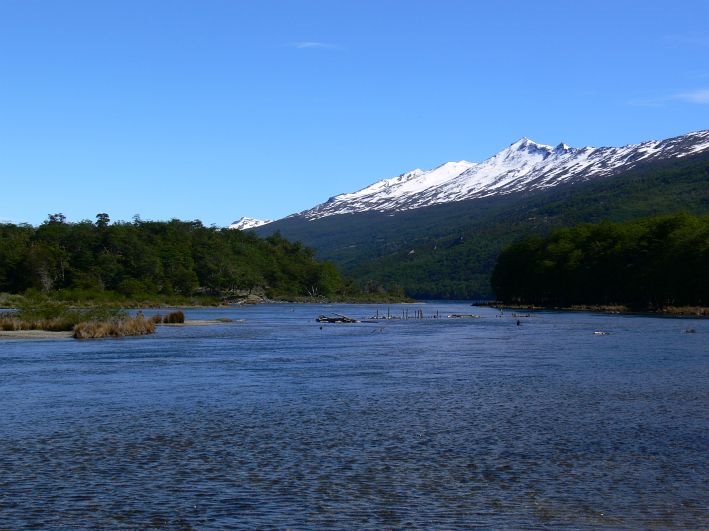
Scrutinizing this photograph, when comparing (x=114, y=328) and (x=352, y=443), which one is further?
(x=114, y=328)

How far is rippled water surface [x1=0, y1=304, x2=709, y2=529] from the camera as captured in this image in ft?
66.3

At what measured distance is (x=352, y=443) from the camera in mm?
28219

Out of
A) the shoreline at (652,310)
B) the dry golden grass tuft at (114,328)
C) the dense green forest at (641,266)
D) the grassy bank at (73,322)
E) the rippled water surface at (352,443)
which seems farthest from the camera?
the dense green forest at (641,266)

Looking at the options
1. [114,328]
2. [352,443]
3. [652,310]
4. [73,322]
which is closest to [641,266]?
[652,310]

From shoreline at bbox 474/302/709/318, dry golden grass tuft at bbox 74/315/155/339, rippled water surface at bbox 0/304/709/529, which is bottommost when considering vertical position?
→ shoreline at bbox 474/302/709/318

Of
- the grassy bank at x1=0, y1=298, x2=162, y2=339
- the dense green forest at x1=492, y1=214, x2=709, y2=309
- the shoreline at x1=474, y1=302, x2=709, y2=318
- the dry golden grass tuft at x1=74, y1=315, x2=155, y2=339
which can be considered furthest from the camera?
the dense green forest at x1=492, y1=214, x2=709, y2=309

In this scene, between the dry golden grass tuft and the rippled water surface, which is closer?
the rippled water surface

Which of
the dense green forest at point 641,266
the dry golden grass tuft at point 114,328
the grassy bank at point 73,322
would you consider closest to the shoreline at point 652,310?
the dense green forest at point 641,266

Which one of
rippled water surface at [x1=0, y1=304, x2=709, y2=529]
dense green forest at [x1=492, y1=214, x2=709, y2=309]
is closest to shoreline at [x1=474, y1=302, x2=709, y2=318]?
dense green forest at [x1=492, y1=214, x2=709, y2=309]

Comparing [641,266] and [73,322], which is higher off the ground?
[641,266]

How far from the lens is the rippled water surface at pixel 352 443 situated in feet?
66.3

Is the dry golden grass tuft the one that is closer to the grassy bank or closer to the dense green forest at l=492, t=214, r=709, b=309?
the grassy bank

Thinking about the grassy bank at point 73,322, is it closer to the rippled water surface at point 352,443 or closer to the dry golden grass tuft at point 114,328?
the dry golden grass tuft at point 114,328

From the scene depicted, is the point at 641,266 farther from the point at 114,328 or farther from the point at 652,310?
the point at 114,328
